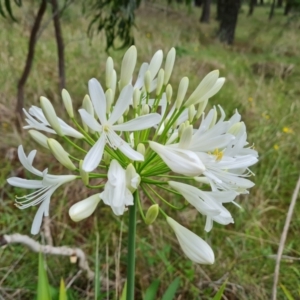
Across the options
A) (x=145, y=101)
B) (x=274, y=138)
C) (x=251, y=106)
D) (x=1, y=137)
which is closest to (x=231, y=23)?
(x=251, y=106)

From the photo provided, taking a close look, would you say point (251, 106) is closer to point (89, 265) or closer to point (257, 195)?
point (257, 195)

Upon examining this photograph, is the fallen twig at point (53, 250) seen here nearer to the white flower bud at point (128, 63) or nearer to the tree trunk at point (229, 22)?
the white flower bud at point (128, 63)

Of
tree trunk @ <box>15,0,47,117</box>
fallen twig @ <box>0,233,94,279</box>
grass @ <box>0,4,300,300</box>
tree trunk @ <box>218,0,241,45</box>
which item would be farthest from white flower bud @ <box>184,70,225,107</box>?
tree trunk @ <box>218,0,241,45</box>

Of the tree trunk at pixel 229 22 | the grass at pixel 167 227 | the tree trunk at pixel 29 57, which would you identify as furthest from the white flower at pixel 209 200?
the tree trunk at pixel 229 22

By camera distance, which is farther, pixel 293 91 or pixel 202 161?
pixel 293 91

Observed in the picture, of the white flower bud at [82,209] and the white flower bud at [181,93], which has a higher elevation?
the white flower bud at [181,93]

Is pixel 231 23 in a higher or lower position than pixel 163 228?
lower
